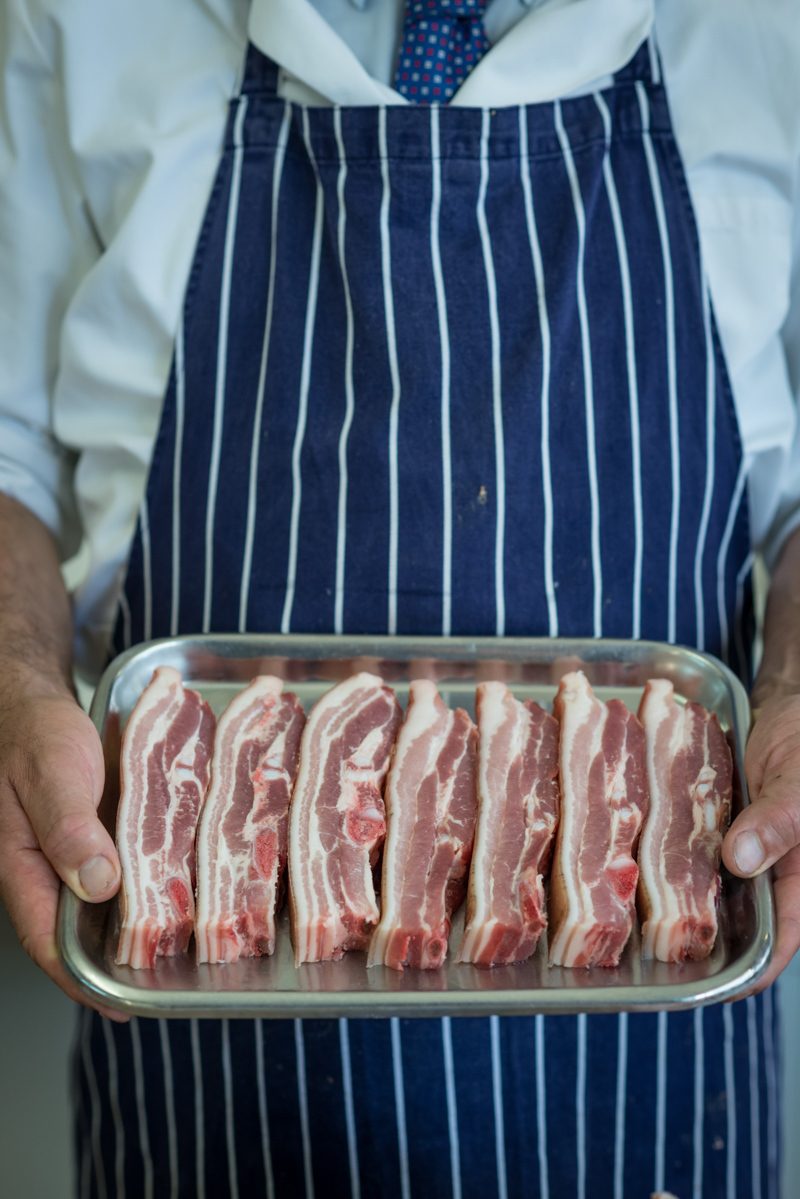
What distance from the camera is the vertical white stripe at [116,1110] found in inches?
72.7

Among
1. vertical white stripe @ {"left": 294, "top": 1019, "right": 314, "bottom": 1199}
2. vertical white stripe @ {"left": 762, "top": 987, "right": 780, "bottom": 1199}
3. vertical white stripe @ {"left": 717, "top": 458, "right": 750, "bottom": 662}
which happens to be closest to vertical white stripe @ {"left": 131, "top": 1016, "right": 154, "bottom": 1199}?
vertical white stripe @ {"left": 294, "top": 1019, "right": 314, "bottom": 1199}

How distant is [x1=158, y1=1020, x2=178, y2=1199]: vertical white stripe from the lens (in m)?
1.79

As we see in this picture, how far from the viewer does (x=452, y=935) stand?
1490 millimetres

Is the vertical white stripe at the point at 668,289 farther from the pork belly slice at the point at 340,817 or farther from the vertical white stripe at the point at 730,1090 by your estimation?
the vertical white stripe at the point at 730,1090

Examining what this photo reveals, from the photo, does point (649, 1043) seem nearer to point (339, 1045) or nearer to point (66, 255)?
point (339, 1045)

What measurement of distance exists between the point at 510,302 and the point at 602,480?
0.92ft

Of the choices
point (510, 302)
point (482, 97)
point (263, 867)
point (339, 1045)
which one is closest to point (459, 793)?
point (263, 867)

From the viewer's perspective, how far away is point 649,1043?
1760mm

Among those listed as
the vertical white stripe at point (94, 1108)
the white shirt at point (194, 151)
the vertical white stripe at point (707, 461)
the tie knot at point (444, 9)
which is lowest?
the vertical white stripe at point (94, 1108)

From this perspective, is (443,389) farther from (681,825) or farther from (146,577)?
(681,825)

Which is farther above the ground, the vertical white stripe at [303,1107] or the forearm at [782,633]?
the forearm at [782,633]

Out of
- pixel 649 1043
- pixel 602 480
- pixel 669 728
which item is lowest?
pixel 649 1043

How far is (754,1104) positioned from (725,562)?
78 centimetres

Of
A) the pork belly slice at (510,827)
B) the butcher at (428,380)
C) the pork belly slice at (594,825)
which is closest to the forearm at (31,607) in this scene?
the butcher at (428,380)
